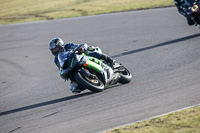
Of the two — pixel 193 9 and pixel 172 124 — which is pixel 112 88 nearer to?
pixel 172 124

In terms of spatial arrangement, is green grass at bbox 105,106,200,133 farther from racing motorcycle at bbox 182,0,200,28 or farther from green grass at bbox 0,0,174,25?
green grass at bbox 0,0,174,25

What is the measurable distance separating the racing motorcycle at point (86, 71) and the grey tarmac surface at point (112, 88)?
275 mm

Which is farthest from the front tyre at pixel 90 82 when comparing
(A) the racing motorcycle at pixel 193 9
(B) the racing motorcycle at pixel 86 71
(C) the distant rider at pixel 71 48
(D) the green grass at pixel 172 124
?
(A) the racing motorcycle at pixel 193 9

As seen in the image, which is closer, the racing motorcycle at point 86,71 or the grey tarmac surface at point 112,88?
the grey tarmac surface at point 112,88

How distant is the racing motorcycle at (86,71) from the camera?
8430mm

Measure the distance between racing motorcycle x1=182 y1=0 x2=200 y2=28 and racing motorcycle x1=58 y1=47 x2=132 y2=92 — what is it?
6.33m

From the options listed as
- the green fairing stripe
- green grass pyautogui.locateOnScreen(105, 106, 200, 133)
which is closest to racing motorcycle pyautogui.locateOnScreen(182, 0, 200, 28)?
the green fairing stripe

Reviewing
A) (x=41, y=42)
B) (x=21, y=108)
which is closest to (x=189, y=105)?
(x=21, y=108)

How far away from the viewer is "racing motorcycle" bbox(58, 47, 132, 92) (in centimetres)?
843

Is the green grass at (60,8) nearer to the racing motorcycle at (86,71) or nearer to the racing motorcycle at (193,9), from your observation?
the racing motorcycle at (193,9)

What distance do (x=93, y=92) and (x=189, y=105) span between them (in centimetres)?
281

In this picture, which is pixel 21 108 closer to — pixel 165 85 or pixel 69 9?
pixel 165 85

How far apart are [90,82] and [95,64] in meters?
0.55

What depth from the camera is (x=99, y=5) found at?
88.6ft
